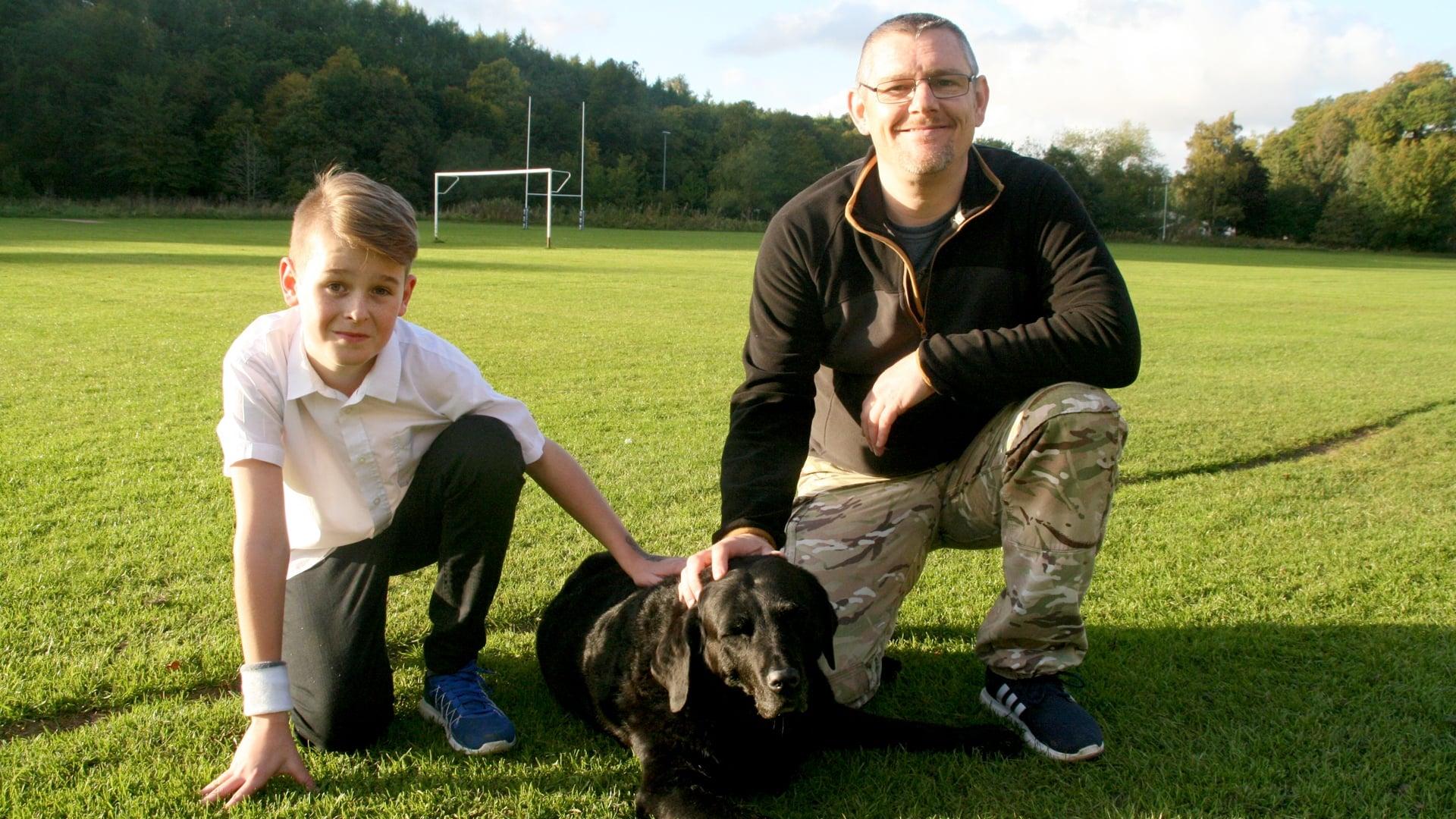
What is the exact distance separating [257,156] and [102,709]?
85336mm

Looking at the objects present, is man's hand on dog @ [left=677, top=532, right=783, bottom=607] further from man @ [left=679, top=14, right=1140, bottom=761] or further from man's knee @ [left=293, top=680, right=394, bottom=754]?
man's knee @ [left=293, top=680, right=394, bottom=754]

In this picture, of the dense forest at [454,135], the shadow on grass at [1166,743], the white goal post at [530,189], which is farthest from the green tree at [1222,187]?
the shadow on grass at [1166,743]

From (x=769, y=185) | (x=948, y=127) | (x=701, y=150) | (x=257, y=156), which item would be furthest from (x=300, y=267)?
(x=701, y=150)

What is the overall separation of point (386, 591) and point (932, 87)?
7.65 ft

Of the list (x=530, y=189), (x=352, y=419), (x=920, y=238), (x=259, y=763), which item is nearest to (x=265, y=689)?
(x=259, y=763)

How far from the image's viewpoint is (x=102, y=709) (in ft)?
10.2

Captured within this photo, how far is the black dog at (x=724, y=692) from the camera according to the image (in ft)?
8.61

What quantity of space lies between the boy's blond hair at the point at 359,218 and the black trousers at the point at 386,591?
0.58 metres

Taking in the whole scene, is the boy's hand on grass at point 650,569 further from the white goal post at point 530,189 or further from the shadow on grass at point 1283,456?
the white goal post at point 530,189

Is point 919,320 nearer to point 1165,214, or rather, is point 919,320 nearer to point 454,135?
point 1165,214

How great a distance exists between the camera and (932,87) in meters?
3.41

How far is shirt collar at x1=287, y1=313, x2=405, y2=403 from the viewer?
300 cm

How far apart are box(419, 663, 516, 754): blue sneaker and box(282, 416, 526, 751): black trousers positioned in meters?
0.06

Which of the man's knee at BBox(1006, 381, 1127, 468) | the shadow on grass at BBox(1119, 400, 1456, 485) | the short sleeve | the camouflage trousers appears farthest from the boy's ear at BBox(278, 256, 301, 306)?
the shadow on grass at BBox(1119, 400, 1456, 485)
